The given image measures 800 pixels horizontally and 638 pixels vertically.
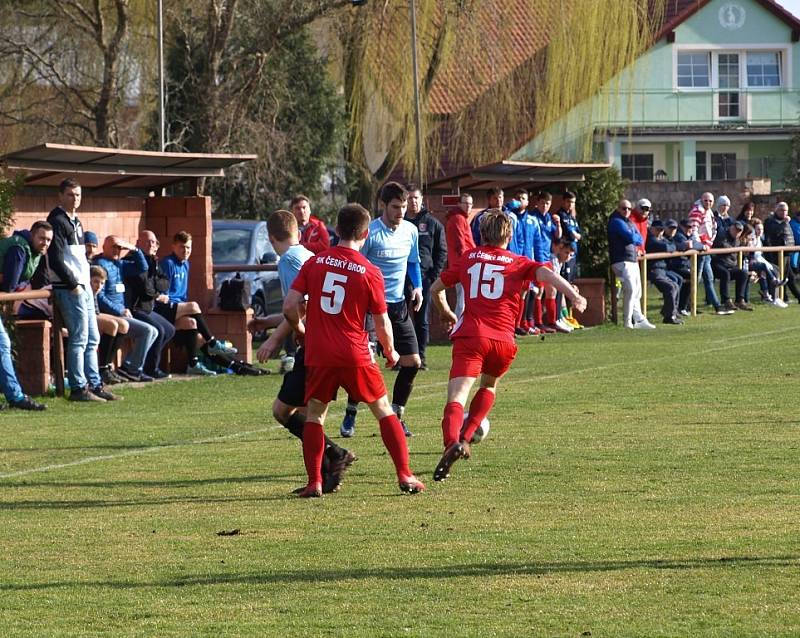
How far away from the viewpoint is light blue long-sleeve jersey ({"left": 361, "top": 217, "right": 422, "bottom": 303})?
13555mm

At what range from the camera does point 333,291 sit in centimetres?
984

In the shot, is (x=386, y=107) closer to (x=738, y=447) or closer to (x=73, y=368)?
(x=73, y=368)

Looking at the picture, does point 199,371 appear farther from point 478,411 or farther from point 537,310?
point 478,411

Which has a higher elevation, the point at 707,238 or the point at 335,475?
the point at 707,238

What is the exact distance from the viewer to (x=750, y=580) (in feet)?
23.5

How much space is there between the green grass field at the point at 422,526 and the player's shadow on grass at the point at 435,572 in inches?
0.7

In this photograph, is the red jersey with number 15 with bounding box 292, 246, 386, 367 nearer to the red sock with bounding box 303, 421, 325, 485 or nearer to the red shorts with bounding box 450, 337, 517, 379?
the red sock with bounding box 303, 421, 325, 485

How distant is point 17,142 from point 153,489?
2525 cm

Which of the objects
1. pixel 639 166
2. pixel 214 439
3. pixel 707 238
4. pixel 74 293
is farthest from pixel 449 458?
pixel 639 166

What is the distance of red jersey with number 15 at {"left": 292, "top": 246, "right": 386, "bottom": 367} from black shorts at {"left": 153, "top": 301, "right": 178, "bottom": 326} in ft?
31.6

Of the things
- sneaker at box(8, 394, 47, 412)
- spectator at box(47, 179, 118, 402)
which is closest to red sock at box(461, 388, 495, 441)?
sneaker at box(8, 394, 47, 412)

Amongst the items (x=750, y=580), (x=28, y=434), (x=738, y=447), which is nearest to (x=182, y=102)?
(x=28, y=434)

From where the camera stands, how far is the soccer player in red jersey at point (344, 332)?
984 centimetres

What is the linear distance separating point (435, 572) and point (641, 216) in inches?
763
